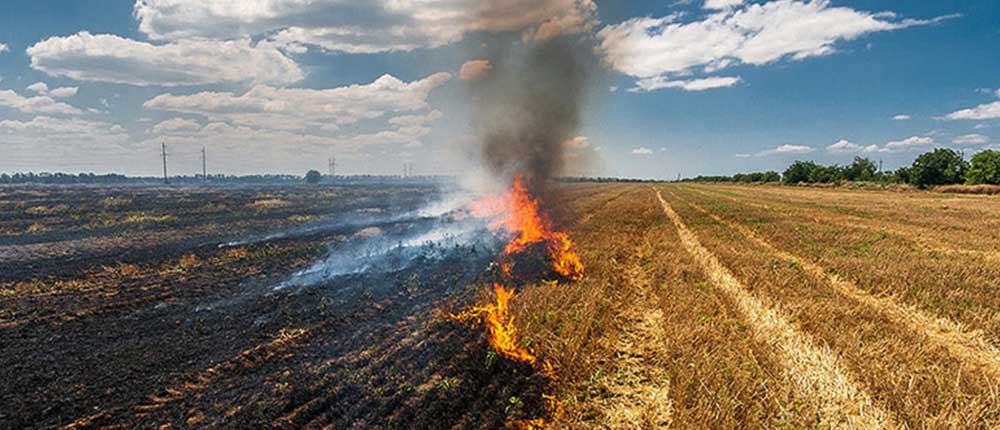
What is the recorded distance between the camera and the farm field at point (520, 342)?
6336 mm

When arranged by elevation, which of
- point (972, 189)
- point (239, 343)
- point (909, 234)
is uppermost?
point (972, 189)

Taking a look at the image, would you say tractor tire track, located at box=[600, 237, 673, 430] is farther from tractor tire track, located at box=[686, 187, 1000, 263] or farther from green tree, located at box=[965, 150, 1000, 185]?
green tree, located at box=[965, 150, 1000, 185]

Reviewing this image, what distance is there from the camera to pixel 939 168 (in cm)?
7925

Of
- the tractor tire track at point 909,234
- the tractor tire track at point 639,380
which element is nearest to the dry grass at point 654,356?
the tractor tire track at point 639,380

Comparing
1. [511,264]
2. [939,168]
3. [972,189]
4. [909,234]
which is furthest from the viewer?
[939,168]

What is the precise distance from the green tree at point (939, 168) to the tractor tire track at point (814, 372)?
101 m

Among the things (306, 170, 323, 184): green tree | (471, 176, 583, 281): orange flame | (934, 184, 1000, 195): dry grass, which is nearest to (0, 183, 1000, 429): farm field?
(471, 176, 583, 281): orange flame

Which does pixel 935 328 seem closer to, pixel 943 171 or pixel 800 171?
pixel 943 171

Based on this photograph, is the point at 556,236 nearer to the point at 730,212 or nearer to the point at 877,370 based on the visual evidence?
the point at 877,370

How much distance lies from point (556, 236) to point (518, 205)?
888 centimetres

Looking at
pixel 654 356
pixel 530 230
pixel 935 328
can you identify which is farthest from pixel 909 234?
pixel 654 356

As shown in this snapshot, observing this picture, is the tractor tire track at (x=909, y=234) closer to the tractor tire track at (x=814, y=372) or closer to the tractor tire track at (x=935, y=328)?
the tractor tire track at (x=935, y=328)

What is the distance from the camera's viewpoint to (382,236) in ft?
86.4

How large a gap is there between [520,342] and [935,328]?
9.45m
